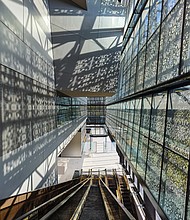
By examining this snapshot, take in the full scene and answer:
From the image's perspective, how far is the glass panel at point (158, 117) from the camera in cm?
465

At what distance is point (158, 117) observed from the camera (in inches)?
199

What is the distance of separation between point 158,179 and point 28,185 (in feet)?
12.4

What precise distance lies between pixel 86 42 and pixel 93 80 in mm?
2587

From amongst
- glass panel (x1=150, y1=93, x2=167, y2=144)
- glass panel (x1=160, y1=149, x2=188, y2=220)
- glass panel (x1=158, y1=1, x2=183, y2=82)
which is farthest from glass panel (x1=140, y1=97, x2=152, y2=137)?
glass panel (x1=160, y1=149, x2=188, y2=220)

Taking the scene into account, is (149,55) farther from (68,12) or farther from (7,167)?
(68,12)

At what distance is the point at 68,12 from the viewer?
11.5 metres

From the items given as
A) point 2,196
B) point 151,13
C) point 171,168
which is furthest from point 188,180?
point 151,13

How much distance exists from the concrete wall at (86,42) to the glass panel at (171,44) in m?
7.92

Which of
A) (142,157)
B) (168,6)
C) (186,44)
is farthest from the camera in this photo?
(142,157)

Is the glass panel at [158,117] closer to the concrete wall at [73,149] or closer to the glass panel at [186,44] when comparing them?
the glass panel at [186,44]

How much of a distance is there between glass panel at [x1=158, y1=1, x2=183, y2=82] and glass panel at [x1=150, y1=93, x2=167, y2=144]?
20.1 inches

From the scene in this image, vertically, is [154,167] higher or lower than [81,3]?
lower

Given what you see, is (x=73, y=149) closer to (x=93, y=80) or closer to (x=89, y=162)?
(x=89, y=162)

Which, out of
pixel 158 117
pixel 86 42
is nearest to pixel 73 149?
pixel 86 42
